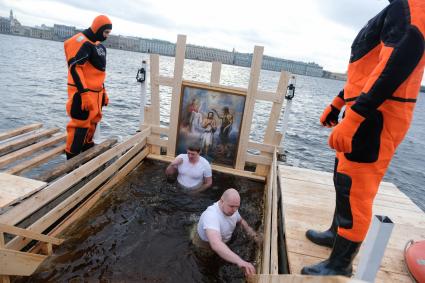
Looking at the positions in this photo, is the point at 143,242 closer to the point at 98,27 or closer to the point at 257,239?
the point at 257,239

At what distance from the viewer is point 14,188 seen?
2787 mm

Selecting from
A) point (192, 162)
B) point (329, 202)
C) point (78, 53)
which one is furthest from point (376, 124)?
point (78, 53)

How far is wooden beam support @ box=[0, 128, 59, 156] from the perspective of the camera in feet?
17.0

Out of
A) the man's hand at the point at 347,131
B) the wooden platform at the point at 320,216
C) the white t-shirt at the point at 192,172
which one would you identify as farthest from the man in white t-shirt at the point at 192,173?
the man's hand at the point at 347,131

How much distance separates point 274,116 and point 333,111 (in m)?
2.84

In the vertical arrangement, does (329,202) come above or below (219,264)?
above

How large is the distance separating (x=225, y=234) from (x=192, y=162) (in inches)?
68.3

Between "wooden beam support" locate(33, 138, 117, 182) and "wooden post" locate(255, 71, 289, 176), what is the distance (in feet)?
10.1

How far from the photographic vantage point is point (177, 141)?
646 cm

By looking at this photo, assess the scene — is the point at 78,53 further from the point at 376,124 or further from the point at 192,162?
the point at 376,124

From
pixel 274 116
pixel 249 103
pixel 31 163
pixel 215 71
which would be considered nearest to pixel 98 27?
pixel 215 71

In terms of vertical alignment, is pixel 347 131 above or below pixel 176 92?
above

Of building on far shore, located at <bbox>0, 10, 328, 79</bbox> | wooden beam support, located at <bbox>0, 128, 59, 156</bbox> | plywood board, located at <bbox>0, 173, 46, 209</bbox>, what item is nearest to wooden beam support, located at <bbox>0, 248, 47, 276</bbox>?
plywood board, located at <bbox>0, 173, 46, 209</bbox>

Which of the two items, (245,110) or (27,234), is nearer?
(27,234)
